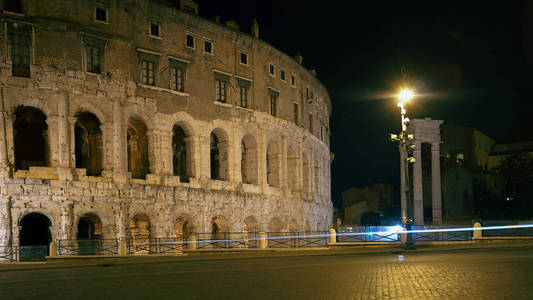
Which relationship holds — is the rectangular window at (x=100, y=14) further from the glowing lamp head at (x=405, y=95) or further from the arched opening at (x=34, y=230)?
the glowing lamp head at (x=405, y=95)

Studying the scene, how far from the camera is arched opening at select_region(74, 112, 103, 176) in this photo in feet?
103

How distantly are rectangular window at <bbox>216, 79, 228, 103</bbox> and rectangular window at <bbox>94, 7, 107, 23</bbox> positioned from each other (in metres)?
8.55

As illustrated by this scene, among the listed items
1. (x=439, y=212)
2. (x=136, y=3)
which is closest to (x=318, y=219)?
(x=439, y=212)

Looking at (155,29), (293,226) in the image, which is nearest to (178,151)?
(155,29)

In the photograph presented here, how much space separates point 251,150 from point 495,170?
43424mm

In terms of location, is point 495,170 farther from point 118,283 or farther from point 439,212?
point 118,283

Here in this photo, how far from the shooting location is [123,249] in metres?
24.8

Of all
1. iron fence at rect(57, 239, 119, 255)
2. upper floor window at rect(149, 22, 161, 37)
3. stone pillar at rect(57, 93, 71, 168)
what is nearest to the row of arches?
stone pillar at rect(57, 93, 71, 168)

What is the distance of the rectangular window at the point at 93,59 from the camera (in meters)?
28.5

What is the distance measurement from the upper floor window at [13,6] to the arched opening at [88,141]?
21.3 ft

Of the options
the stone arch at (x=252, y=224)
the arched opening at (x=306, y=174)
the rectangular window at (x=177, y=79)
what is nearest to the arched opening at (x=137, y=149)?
the rectangular window at (x=177, y=79)

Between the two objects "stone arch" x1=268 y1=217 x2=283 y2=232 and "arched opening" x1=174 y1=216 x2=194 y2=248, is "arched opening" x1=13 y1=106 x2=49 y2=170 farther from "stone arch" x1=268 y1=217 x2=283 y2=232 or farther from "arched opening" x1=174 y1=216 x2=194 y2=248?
"stone arch" x1=268 y1=217 x2=283 y2=232

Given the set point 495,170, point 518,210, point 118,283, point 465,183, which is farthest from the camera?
point 495,170

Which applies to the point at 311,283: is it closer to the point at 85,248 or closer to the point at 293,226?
the point at 85,248
